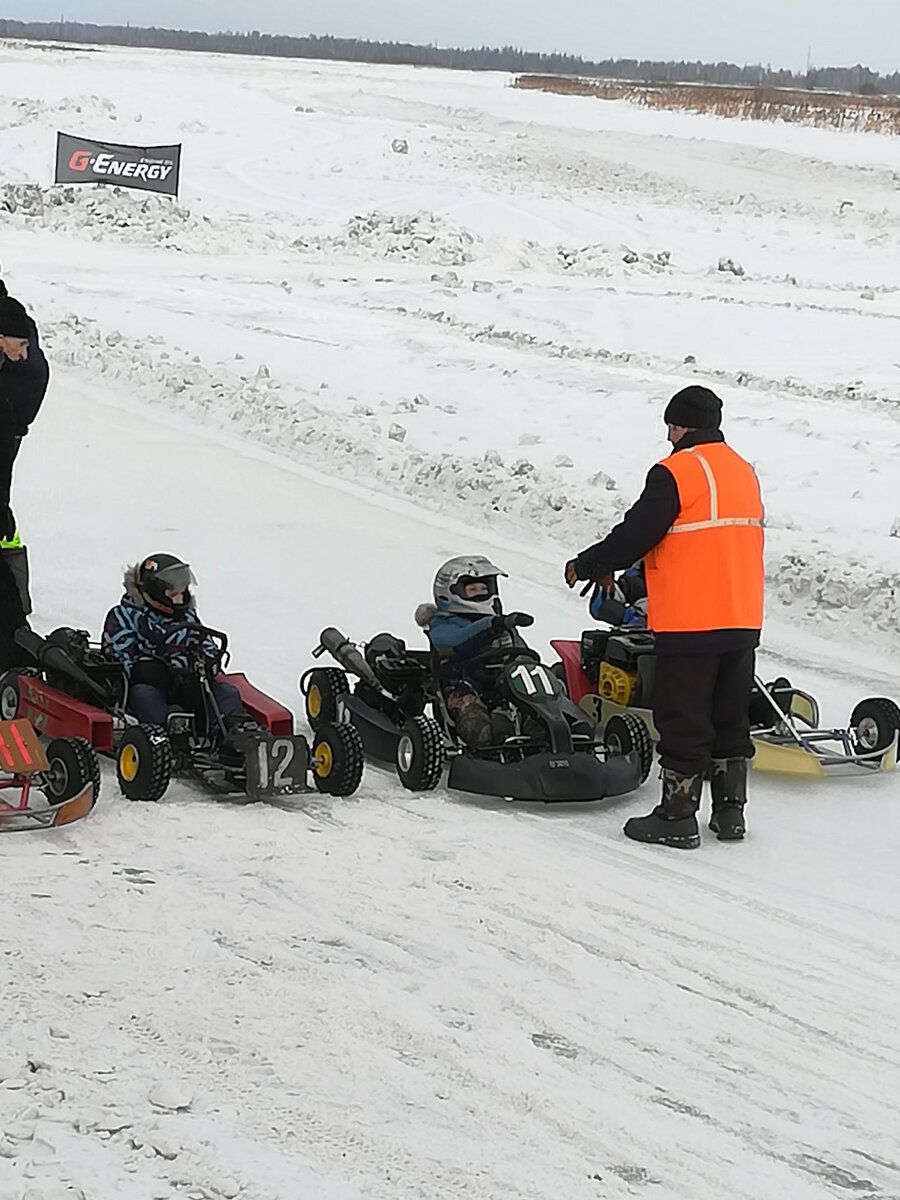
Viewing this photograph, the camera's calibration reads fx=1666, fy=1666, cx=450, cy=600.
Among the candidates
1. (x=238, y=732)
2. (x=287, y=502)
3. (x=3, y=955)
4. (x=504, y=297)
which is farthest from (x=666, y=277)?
(x=3, y=955)

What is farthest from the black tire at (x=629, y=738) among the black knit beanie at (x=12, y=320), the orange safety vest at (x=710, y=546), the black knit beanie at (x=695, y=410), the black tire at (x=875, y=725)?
the black knit beanie at (x=12, y=320)

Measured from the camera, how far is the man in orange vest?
6.32 meters

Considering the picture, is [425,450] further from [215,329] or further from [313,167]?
[313,167]

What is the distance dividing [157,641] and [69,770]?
3.23 feet

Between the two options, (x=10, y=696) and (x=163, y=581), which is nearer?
(x=163, y=581)

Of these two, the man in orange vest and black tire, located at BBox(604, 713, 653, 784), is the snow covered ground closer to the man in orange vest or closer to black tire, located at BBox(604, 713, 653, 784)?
black tire, located at BBox(604, 713, 653, 784)

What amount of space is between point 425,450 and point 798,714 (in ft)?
22.0

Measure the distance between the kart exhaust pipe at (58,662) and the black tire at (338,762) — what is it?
1012 mm

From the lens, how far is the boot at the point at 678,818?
6465 mm

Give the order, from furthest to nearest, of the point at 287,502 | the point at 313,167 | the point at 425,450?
the point at 313,167, the point at 425,450, the point at 287,502

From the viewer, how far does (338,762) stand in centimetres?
673

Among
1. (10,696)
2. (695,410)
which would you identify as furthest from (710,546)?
(10,696)

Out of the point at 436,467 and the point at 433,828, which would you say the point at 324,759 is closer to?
the point at 433,828

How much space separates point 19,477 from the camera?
13.4 metres
